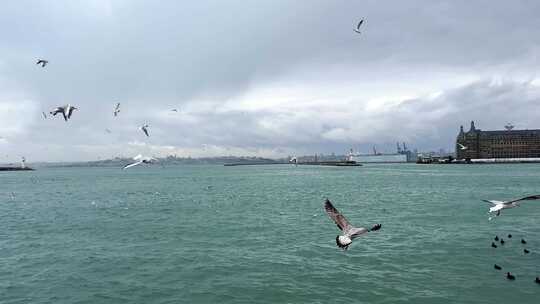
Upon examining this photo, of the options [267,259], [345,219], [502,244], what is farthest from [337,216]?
[502,244]

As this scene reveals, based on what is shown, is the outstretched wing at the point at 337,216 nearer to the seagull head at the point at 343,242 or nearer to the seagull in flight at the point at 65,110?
the seagull head at the point at 343,242

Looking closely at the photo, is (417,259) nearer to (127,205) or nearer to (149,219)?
(149,219)

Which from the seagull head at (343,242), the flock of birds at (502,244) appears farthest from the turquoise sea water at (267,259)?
the seagull head at (343,242)

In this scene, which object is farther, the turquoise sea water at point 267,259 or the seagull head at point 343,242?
the turquoise sea water at point 267,259

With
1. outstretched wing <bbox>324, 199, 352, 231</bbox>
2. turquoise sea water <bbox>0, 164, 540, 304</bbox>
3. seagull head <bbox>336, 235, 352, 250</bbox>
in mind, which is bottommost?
turquoise sea water <bbox>0, 164, 540, 304</bbox>

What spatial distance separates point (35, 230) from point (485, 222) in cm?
4103

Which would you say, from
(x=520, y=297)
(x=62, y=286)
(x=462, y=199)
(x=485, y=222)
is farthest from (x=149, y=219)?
(x=462, y=199)

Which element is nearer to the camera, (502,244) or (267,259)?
(267,259)

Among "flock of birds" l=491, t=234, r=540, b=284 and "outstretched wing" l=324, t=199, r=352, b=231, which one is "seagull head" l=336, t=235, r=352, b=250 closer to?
"outstretched wing" l=324, t=199, r=352, b=231

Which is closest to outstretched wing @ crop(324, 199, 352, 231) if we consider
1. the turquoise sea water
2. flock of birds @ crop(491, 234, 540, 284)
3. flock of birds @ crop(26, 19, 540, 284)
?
flock of birds @ crop(26, 19, 540, 284)

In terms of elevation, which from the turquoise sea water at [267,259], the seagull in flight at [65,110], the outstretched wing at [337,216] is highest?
the seagull in flight at [65,110]

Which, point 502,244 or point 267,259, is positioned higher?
point 502,244

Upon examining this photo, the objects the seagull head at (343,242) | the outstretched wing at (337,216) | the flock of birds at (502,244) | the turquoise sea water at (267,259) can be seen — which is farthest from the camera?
the flock of birds at (502,244)

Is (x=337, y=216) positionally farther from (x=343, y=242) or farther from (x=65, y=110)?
(x=65, y=110)
